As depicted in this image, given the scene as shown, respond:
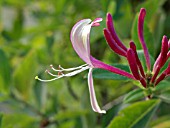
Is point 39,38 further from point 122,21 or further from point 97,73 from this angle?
point 97,73

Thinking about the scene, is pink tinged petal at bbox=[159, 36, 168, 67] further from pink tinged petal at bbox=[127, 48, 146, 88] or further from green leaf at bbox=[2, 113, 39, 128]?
green leaf at bbox=[2, 113, 39, 128]

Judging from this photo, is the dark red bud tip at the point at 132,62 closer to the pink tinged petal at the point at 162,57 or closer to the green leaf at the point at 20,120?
the pink tinged petal at the point at 162,57

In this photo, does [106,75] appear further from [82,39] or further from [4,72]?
[4,72]

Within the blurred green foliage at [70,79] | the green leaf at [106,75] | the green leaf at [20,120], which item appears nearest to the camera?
the green leaf at [106,75]

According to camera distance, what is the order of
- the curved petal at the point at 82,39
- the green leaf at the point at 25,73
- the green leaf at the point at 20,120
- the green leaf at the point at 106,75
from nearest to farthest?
the curved petal at the point at 82,39
the green leaf at the point at 106,75
the green leaf at the point at 20,120
the green leaf at the point at 25,73

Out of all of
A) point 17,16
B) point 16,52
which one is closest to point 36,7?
point 17,16

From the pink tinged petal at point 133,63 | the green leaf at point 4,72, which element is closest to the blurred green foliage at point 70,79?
the green leaf at point 4,72
